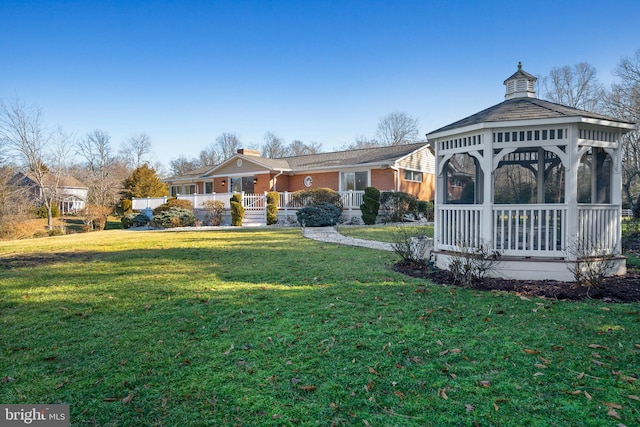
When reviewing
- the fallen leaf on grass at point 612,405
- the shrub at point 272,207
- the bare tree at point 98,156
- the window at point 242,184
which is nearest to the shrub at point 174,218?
the shrub at point 272,207

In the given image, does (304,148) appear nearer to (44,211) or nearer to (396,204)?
(44,211)

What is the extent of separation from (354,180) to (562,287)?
18.1 meters

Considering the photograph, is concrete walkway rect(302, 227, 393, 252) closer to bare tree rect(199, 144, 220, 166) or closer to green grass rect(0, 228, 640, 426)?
green grass rect(0, 228, 640, 426)

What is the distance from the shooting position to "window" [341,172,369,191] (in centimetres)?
2317

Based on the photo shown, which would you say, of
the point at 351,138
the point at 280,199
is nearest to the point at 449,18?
the point at 280,199

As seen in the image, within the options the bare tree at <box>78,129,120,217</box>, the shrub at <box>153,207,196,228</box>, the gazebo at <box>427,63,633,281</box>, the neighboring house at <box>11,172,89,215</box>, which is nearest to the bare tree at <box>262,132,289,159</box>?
the bare tree at <box>78,129,120,217</box>

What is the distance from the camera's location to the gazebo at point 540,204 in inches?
250

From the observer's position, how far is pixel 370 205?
1866 centimetres

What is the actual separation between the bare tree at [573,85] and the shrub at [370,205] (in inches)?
1089

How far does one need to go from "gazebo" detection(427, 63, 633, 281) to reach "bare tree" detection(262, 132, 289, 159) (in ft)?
167

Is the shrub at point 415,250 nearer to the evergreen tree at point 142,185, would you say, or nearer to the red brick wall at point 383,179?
the red brick wall at point 383,179

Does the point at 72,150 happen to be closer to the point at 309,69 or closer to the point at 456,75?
the point at 309,69

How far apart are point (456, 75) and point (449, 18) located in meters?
4.39

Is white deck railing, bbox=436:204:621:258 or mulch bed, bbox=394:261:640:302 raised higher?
white deck railing, bbox=436:204:621:258
